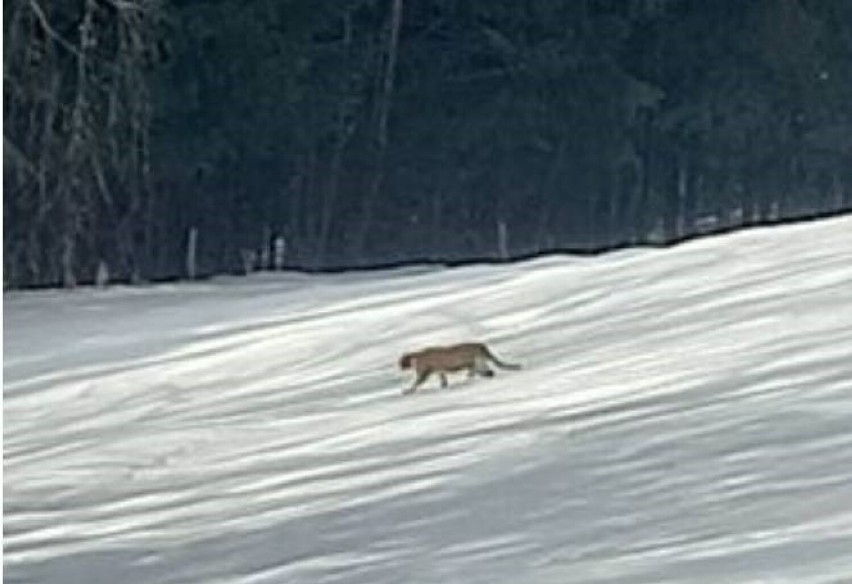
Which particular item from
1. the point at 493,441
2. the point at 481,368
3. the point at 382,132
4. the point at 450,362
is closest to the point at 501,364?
the point at 481,368

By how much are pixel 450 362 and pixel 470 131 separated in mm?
23588

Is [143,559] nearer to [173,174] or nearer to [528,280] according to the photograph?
[528,280]

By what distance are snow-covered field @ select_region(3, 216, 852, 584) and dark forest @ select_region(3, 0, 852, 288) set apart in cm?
1556

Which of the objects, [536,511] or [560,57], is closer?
[536,511]

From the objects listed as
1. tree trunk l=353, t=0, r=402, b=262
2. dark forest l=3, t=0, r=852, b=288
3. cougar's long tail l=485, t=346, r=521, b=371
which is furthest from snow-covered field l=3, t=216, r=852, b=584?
tree trunk l=353, t=0, r=402, b=262

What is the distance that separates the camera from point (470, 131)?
32.4 m

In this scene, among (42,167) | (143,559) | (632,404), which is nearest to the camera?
(143,559)

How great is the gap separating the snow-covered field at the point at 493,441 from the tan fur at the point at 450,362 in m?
0.07

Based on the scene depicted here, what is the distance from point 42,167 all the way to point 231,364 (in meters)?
8.12

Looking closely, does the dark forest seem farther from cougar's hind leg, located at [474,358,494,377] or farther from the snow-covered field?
cougar's hind leg, located at [474,358,494,377]

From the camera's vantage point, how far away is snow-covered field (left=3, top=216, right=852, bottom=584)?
215 inches

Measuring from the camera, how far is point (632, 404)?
24.3ft

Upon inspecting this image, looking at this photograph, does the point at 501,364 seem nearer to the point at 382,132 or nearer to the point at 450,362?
the point at 450,362

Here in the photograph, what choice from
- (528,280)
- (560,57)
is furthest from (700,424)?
(560,57)
